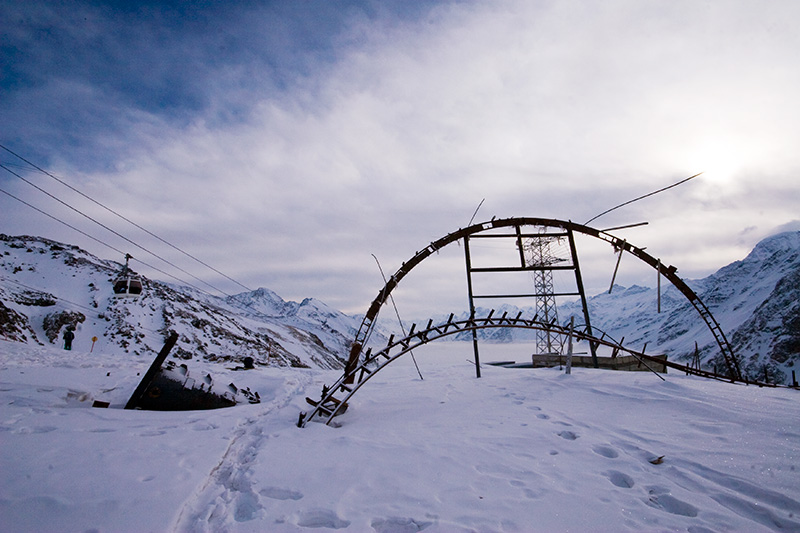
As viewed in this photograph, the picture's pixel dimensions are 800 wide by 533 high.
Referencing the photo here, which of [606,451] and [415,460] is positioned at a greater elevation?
[606,451]

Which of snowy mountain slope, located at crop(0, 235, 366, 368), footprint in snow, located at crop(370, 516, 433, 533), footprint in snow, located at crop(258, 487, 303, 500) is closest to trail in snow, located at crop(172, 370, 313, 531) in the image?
footprint in snow, located at crop(258, 487, 303, 500)

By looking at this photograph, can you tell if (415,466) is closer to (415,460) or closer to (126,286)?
(415,460)

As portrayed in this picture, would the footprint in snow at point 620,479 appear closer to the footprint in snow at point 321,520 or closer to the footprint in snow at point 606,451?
the footprint in snow at point 606,451

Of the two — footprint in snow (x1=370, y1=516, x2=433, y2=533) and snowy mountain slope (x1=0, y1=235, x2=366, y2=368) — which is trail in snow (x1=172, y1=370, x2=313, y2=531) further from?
snowy mountain slope (x1=0, y1=235, x2=366, y2=368)

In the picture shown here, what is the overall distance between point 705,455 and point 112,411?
496 inches

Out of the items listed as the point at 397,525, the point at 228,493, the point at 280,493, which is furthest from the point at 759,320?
the point at 228,493

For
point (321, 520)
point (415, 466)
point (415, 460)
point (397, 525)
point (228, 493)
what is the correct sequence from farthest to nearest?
point (415, 460) → point (415, 466) → point (228, 493) → point (321, 520) → point (397, 525)

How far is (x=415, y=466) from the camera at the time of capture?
589 cm

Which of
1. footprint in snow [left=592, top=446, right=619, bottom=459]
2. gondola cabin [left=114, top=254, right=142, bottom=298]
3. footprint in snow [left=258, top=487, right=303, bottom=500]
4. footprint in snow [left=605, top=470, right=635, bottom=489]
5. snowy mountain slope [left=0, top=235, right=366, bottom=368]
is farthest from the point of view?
snowy mountain slope [left=0, top=235, right=366, bottom=368]

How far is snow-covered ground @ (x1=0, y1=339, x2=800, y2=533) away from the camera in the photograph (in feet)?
13.6

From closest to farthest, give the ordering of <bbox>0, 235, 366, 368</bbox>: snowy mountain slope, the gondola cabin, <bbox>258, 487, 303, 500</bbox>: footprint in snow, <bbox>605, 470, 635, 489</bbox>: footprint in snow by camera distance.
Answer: <bbox>258, 487, 303, 500</bbox>: footprint in snow < <bbox>605, 470, 635, 489</bbox>: footprint in snow < the gondola cabin < <bbox>0, 235, 366, 368</bbox>: snowy mountain slope

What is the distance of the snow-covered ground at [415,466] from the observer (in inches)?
163

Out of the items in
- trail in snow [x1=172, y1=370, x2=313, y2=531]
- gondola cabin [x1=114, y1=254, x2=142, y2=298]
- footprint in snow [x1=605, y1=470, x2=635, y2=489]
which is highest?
gondola cabin [x1=114, y1=254, x2=142, y2=298]

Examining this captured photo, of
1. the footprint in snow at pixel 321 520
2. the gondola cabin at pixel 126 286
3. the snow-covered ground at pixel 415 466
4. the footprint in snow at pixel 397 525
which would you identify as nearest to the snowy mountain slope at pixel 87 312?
the gondola cabin at pixel 126 286
